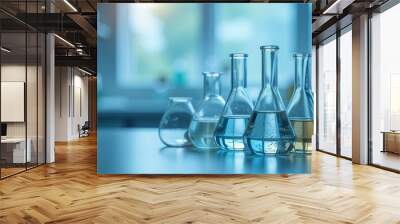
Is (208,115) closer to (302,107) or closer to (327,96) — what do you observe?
(302,107)

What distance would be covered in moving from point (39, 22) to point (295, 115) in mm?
4914

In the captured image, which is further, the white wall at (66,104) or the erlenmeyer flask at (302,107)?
the white wall at (66,104)

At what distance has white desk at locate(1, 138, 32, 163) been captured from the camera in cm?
606

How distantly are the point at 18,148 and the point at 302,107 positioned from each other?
4608mm

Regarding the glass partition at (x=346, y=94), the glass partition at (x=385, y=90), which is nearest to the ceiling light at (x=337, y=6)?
the glass partition at (x=385, y=90)

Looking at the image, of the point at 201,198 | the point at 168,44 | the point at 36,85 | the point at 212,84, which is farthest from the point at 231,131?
the point at 36,85

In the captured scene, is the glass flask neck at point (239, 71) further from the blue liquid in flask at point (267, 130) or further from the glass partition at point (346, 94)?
the glass partition at point (346, 94)

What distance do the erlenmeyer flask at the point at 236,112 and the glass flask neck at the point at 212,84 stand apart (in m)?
0.21

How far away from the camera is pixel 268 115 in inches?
148

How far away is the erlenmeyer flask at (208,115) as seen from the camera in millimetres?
3934

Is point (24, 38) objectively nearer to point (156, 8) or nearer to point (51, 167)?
point (51, 167)

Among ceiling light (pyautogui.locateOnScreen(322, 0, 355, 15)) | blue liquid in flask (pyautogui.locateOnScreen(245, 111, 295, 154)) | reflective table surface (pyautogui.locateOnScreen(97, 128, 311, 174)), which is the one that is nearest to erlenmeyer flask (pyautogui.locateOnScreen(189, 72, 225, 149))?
reflective table surface (pyautogui.locateOnScreen(97, 128, 311, 174))

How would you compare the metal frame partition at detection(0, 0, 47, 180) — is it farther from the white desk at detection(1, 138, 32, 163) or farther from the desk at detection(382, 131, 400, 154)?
the desk at detection(382, 131, 400, 154)

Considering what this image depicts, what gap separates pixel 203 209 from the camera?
3.87 m
